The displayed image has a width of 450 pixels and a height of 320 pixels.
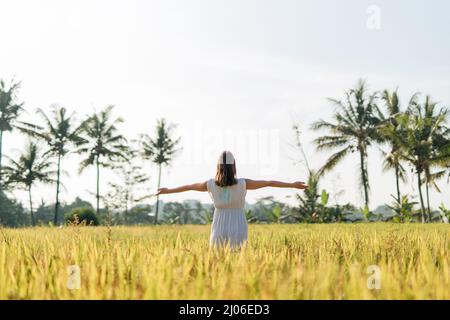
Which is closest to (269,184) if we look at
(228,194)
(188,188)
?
(228,194)

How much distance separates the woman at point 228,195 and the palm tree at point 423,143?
23.7 m

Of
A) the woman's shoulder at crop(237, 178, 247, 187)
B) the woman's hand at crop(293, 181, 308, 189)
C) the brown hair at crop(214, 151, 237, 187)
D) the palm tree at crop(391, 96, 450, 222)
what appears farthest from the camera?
the palm tree at crop(391, 96, 450, 222)

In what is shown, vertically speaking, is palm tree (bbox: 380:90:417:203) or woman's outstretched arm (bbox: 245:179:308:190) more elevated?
palm tree (bbox: 380:90:417:203)

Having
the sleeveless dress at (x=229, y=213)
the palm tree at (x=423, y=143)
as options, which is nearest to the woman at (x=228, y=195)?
the sleeveless dress at (x=229, y=213)

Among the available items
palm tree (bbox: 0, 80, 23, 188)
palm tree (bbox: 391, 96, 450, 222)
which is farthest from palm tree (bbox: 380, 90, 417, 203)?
palm tree (bbox: 0, 80, 23, 188)

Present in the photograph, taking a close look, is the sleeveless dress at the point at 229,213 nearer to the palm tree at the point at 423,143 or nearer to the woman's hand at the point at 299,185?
the woman's hand at the point at 299,185

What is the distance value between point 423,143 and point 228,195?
25318 mm

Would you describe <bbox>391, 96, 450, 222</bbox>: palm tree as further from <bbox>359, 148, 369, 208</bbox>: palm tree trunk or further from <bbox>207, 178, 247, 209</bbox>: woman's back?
<bbox>207, 178, 247, 209</bbox>: woman's back

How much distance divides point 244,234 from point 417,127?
25.8 metres

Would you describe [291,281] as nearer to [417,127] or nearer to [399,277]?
[399,277]

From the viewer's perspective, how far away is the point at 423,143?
90.2 ft

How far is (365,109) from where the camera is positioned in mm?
32750

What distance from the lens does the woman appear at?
4801 mm

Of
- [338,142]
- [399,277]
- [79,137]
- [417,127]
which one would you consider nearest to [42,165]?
[79,137]
